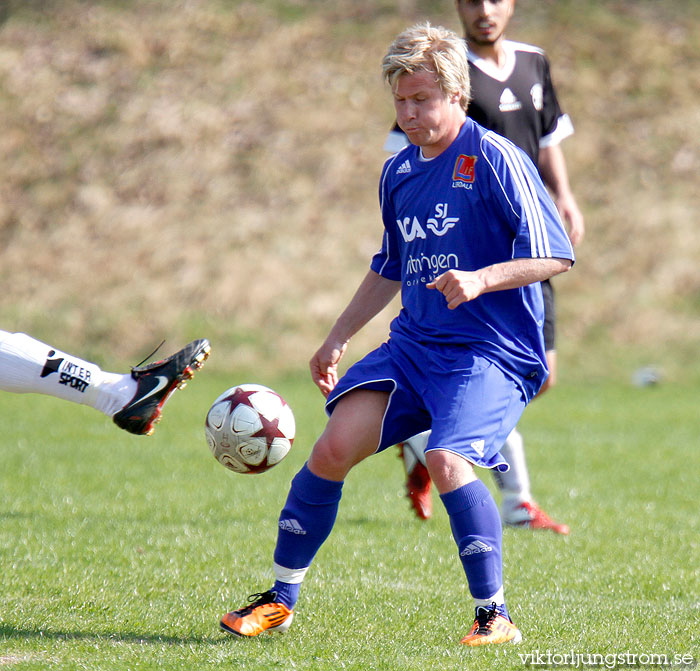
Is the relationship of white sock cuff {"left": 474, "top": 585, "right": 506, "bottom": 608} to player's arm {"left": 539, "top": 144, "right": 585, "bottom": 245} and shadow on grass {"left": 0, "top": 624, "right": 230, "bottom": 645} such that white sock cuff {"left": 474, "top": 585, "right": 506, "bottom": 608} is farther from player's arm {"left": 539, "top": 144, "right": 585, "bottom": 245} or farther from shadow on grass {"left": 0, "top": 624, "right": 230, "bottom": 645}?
player's arm {"left": 539, "top": 144, "right": 585, "bottom": 245}

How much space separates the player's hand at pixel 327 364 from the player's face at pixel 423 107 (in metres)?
0.83

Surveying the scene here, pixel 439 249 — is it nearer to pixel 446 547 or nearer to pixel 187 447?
pixel 446 547

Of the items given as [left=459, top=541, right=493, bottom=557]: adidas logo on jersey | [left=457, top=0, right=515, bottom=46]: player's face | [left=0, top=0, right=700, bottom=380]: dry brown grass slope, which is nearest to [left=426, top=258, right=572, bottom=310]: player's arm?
[left=459, top=541, right=493, bottom=557]: adidas logo on jersey

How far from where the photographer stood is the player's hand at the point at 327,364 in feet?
12.4

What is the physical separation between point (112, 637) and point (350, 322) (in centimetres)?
138

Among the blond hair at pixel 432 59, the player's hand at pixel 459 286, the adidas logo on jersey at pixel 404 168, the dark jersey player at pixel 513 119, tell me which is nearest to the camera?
the player's hand at pixel 459 286

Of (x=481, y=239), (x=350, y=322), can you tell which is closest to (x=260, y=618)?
(x=350, y=322)

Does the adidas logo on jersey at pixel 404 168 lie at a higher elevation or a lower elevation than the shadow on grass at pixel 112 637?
higher

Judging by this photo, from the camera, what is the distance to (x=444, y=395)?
3.31m

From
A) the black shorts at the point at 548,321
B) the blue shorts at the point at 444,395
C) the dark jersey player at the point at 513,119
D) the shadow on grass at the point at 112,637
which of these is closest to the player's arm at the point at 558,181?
the dark jersey player at the point at 513,119

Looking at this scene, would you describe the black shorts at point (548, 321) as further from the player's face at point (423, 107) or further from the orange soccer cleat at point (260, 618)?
the orange soccer cleat at point (260, 618)

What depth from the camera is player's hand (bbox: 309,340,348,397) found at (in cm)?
379

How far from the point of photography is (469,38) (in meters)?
5.06

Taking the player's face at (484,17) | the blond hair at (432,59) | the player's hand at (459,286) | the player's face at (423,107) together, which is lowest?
the player's hand at (459,286)
